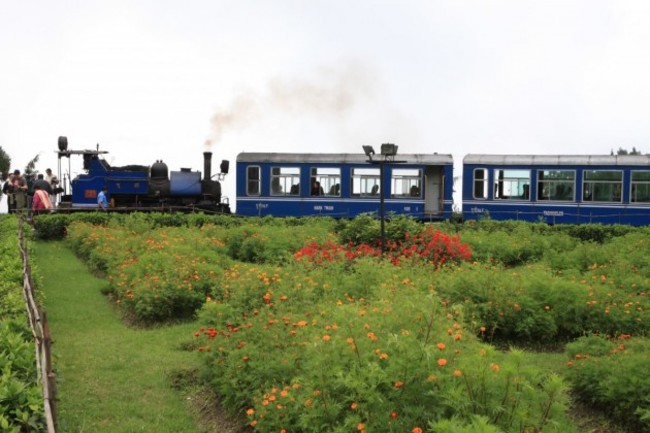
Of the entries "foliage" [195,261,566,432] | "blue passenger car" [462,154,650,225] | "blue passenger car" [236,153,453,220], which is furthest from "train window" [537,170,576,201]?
"foliage" [195,261,566,432]

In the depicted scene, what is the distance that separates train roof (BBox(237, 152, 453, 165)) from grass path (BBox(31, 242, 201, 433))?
12974 millimetres

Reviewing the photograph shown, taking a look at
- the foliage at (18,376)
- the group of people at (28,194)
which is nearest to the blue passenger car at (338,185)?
the group of people at (28,194)

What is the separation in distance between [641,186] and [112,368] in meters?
19.2

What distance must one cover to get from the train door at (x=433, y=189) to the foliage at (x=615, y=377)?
17048 mm

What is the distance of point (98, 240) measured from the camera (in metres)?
14.8

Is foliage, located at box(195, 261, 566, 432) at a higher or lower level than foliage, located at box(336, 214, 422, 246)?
lower

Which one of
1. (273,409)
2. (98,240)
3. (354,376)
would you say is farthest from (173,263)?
(354,376)

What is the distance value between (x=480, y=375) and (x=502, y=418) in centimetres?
27

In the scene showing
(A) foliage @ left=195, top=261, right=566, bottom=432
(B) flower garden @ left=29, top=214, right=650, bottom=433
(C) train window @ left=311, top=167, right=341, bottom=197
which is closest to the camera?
(A) foliage @ left=195, top=261, right=566, bottom=432

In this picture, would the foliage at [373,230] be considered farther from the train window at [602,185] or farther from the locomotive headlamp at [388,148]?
the train window at [602,185]

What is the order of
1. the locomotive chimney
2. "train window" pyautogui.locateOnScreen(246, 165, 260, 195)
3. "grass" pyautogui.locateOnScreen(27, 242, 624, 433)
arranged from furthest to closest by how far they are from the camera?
the locomotive chimney
"train window" pyautogui.locateOnScreen(246, 165, 260, 195)
"grass" pyautogui.locateOnScreen(27, 242, 624, 433)

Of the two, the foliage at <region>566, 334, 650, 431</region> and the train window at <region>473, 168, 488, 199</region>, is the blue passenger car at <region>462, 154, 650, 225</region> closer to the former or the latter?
the train window at <region>473, 168, 488, 199</region>

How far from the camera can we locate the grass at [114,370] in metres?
5.84

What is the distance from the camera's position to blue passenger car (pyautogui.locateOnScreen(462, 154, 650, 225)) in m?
21.8
